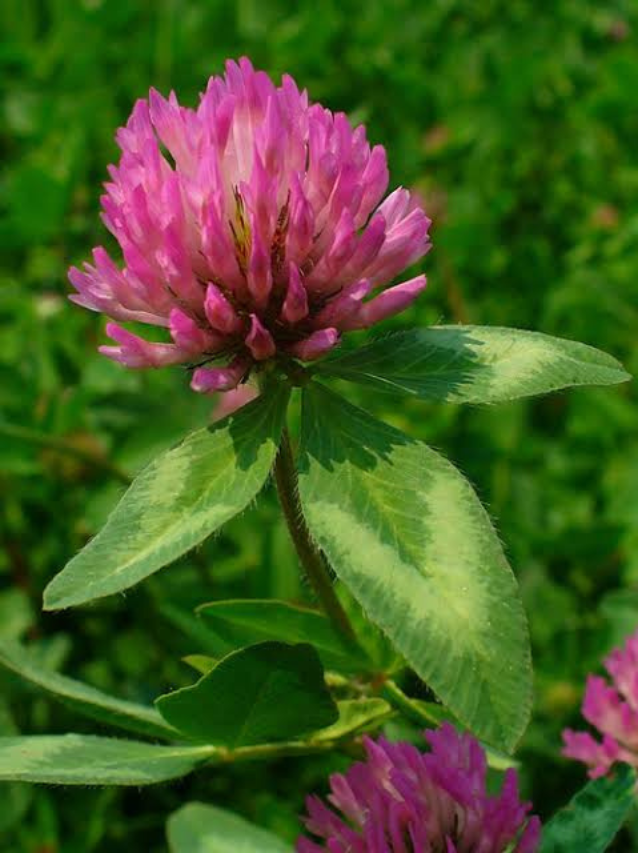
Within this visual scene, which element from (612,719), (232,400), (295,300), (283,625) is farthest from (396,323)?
(295,300)

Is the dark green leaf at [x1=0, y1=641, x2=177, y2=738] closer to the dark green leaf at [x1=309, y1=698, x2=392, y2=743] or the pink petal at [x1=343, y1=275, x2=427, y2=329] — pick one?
the dark green leaf at [x1=309, y1=698, x2=392, y2=743]

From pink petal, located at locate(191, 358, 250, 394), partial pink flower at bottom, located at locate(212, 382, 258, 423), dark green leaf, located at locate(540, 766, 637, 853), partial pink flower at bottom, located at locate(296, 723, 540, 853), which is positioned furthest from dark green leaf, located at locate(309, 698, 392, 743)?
partial pink flower at bottom, located at locate(212, 382, 258, 423)

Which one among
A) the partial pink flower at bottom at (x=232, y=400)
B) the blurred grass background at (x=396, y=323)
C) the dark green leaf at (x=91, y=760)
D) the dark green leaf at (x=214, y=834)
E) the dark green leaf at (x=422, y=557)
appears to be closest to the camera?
the dark green leaf at (x=422, y=557)

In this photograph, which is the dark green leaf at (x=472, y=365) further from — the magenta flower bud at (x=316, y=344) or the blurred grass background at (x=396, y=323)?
the blurred grass background at (x=396, y=323)

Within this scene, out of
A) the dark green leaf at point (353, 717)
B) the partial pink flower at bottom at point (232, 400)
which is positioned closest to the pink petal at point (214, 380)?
the dark green leaf at point (353, 717)

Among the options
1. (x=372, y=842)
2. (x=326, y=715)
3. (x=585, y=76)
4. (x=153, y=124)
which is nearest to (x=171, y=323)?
(x=153, y=124)

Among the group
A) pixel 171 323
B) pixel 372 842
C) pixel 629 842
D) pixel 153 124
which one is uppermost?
pixel 153 124

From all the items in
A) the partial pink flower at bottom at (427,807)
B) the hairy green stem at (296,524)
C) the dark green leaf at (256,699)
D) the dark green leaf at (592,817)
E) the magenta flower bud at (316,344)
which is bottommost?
the dark green leaf at (592,817)

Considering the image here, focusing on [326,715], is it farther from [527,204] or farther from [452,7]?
[452,7]
